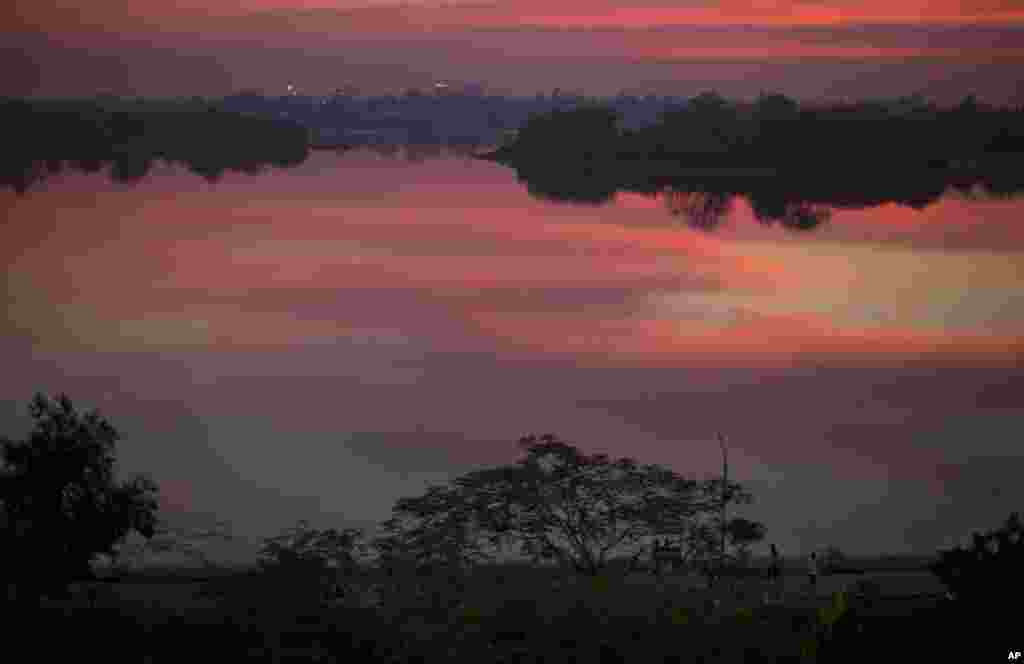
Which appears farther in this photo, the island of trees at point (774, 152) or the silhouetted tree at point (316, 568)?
the island of trees at point (774, 152)

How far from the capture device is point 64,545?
395cm

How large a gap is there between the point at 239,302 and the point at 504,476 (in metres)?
7.84

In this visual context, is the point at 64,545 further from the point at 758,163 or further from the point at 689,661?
the point at 758,163

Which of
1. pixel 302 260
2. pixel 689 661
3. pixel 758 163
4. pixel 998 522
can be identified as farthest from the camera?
pixel 758 163

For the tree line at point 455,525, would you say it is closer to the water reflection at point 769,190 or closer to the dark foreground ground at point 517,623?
the dark foreground ground at point 517,623

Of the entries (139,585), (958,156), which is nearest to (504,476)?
(139,585)

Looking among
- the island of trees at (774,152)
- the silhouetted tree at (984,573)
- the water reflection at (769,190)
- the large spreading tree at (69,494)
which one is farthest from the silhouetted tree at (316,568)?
the island of trees at (774,152)

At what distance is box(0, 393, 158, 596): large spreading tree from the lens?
396cm

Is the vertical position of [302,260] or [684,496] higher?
[302,260]

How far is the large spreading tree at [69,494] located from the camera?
3.96m

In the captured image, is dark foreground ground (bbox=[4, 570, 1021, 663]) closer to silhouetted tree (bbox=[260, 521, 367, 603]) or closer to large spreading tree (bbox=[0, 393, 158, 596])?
silhouetted tree (bbox=[260, 521, 367, 603])

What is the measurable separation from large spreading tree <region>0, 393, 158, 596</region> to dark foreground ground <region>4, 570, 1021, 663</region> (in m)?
0.18

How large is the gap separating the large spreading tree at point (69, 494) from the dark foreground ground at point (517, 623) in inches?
7.2

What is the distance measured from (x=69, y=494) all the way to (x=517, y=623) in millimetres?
1471
